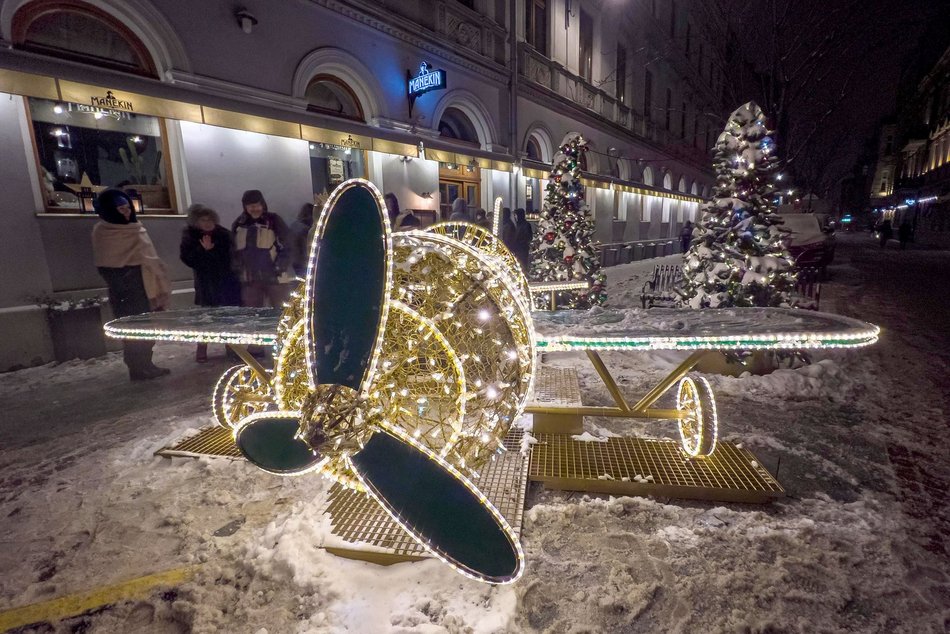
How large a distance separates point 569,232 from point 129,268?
682 centimetres

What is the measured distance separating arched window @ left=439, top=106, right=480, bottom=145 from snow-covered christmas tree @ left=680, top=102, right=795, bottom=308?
25.9ft

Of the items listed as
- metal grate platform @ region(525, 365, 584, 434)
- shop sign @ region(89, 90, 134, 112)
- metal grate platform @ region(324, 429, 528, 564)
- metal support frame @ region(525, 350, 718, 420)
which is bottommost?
metal grate platform @ region(324, 429, 528, 564)

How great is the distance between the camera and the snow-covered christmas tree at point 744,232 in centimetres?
550

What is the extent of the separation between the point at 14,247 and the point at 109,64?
2938 mm

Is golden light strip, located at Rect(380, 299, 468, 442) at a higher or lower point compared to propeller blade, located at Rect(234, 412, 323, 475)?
higher

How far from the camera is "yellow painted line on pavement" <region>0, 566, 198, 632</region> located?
85.4 inches

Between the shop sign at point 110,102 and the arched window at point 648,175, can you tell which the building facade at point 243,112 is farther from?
the arched window at point 648,175

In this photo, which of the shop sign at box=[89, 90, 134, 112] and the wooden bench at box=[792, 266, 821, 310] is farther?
the wooden bench at box=[792, 266, 821, 310]

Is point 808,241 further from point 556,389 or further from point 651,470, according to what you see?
point 651,470

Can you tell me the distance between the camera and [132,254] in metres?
5.35

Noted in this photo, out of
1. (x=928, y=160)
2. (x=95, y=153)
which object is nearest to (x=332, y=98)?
(x=95, y=153)

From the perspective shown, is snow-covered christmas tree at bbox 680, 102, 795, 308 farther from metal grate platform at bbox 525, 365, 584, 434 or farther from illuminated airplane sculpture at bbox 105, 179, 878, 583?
illuminated airplane sculpture at bbox 105, 179, 878, 583

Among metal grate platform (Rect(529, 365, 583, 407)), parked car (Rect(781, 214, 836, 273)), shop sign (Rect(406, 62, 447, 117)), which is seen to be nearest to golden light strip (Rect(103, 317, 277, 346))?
metal grate platform (Rect(529, 365, 583, 407))

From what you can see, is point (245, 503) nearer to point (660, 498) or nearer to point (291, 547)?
point (291, 547)
